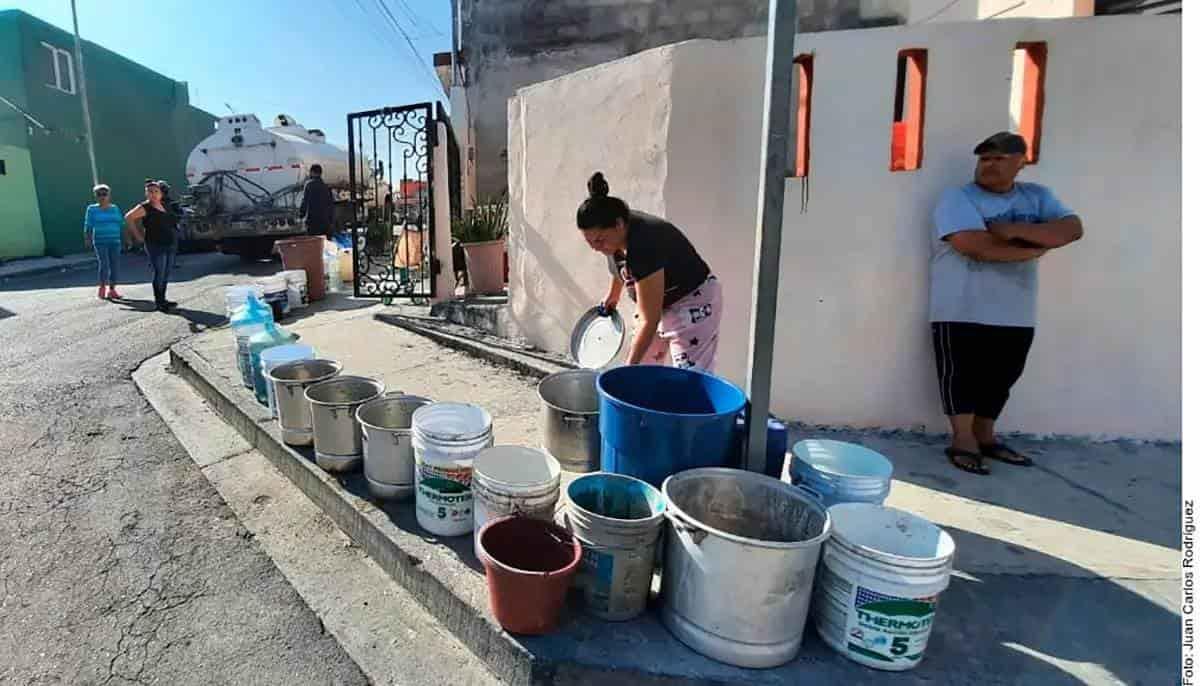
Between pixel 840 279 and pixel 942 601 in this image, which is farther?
pixel 840 279

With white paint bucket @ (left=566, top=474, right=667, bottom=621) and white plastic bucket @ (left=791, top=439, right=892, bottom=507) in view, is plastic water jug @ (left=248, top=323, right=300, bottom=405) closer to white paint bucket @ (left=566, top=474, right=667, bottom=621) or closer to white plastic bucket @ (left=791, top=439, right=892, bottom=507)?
white paint bucket @ (left=566, top=474, right=667, bottom=621)

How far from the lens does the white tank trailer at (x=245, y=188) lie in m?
12.1

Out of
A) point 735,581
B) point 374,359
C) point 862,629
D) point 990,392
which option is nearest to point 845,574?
point 862,629

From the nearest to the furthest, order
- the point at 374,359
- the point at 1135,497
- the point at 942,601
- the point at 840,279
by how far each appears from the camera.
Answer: the point at 942,601 → the point at 1135,497 → the point at 840,279 → the point at 374,359

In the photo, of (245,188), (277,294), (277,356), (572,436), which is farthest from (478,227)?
(245,188)

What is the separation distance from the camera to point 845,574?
1.90m

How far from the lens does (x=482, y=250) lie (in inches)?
280

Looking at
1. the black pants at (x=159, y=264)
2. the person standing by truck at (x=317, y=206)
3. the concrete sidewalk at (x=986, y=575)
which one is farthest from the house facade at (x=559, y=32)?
the concrete sidewalk at (x=986, y=575)

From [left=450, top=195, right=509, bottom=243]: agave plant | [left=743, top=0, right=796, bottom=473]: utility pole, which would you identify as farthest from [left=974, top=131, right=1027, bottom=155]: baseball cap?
[left=450, top=195, right=509, bottom=243]: agave plant

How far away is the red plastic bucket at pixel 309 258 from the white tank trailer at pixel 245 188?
4619 millimetres

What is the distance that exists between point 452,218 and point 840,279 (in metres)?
4.93

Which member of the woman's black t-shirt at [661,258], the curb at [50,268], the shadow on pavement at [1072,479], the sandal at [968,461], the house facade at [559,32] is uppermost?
the house facade at [559,32]

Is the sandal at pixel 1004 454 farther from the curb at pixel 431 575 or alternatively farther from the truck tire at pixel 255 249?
the truck tire at pixel 255 249

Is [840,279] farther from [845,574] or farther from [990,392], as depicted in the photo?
[845,574]
